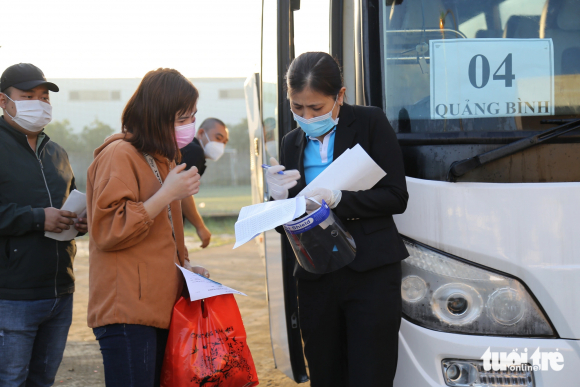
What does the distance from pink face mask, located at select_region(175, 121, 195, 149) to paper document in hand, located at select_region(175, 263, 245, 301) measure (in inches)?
19.9

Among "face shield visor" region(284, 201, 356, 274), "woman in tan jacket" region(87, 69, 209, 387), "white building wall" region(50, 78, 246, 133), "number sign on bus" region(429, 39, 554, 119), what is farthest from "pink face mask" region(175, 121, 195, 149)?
"white building wall" region(50, 78, 246, 133)

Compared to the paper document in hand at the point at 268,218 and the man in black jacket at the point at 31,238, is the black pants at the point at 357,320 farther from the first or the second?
the man in black jacket at the point at 31,238

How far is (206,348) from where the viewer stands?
6.71ft

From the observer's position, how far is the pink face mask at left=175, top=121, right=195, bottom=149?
2191 millimetres

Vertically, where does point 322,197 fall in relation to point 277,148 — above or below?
below

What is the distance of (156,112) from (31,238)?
3.08 ft

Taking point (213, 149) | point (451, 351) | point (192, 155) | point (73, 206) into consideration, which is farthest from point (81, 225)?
point (213, 149)

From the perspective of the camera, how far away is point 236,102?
54.3ft

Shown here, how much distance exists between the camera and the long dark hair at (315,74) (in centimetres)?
210

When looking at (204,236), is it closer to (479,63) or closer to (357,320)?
(357,320)

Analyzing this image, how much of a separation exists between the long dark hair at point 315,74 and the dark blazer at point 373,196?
122 millimetres

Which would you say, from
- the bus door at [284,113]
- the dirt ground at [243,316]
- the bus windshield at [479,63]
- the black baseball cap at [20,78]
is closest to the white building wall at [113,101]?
the dirt ground at [243,316]

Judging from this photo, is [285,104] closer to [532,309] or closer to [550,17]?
[550,17]

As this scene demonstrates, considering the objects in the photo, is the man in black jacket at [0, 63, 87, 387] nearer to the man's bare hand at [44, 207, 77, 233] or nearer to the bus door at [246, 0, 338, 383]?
the man's bare hand at [44, 207, 77, 233]
